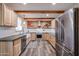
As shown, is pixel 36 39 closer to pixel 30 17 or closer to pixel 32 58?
pixel 30 17

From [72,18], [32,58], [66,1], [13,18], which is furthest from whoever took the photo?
[13,18]

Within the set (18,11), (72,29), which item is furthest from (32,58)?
(18,11)

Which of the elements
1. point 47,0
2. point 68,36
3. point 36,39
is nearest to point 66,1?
point 47,0

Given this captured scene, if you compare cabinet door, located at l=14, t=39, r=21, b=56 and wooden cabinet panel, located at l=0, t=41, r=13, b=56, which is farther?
cabinet door, located at l=14, t=39, r=21, b=56

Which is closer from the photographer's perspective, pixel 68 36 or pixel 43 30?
pixel 68 36

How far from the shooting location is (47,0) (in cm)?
167

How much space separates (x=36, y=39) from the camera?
293 centimetres

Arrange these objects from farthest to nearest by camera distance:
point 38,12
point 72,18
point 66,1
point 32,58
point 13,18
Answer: point 13,18
point 38,12
point 72,18
point 66,1
point 32,58

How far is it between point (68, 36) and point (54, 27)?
79 cm

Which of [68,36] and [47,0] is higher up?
[47,0]

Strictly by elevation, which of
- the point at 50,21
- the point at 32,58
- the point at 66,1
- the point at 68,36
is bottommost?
the point at 32,58

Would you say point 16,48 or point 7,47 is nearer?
point 7,47

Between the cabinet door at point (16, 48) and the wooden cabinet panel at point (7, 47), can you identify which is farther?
the cabinet door at point (16, 48)

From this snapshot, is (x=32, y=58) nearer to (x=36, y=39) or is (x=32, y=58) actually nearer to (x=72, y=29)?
(x=72, y=29)
